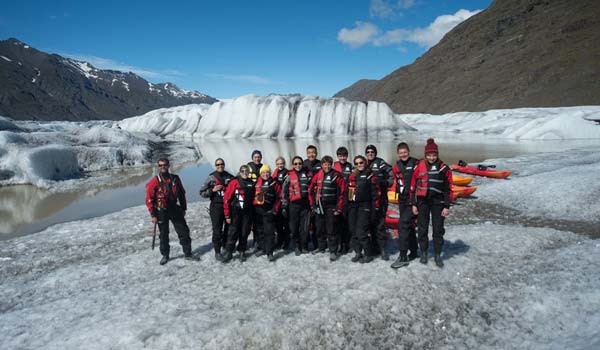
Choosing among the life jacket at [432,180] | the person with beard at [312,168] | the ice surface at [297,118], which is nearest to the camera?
the life jacket at [432,180]

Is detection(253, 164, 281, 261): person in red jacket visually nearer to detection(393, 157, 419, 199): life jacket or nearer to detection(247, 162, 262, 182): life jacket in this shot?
detection(247, 162, 262, 182): life jacket

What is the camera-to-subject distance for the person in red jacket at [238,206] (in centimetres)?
608

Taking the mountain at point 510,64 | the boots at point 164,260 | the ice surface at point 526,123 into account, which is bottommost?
the boots at point 164,260

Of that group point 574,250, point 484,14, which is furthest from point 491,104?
point 574,250

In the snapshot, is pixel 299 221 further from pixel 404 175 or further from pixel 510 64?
pixel 510 64

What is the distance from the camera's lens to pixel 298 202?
20.4 feet

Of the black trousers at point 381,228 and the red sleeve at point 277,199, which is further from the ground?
the red sleeve at point 277,199

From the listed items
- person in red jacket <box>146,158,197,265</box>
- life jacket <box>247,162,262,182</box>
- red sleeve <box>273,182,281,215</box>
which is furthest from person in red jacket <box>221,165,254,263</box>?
person in red jacket <box>146,158,197,265</box>

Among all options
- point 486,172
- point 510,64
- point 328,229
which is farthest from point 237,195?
point 510,64

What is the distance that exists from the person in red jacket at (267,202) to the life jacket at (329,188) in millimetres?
842

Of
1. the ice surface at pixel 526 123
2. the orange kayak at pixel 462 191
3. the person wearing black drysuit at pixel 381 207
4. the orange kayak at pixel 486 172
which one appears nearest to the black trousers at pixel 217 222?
the person wearing black drysuit at pixel 381 207

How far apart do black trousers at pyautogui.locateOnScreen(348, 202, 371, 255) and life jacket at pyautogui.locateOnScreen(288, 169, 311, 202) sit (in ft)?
2.91

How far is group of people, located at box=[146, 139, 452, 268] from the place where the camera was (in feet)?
18.5

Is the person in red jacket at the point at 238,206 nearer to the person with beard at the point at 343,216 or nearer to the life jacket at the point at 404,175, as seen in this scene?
the person with beard at the point at 343,216
